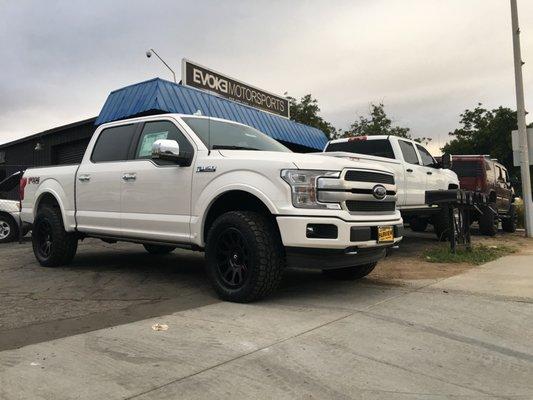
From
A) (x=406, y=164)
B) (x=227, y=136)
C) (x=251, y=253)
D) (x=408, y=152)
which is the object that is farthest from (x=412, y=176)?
(x=251, y=253)

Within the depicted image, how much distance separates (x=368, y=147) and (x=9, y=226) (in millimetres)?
8884

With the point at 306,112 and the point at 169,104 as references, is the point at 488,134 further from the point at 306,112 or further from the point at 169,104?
the point at 169,104

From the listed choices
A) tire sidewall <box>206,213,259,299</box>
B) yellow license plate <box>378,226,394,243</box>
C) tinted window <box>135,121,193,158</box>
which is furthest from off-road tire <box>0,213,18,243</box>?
yellow license plate <box>378,226,394,243</box>

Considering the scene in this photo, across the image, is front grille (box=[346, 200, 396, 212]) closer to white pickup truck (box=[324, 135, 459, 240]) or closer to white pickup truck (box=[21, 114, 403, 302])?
white pickup truck (box=[21, 114, 403, 302])

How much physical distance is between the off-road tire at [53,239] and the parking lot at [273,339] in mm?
705

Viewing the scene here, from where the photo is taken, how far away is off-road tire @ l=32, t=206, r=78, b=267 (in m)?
7.38

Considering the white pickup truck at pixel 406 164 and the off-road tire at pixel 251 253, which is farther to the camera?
the white pickup truck at pixel 406 164

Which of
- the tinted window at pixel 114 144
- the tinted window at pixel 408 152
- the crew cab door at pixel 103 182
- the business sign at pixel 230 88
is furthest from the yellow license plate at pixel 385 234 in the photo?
the business sign at pixel 230 88

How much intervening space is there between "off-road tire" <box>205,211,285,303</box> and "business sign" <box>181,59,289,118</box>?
1088cm

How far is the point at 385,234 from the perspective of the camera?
5383 millimetres

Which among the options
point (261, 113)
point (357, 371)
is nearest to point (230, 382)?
point (357, 371)

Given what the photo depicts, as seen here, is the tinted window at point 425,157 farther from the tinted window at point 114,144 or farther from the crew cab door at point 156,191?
the tinted window at point 114,144

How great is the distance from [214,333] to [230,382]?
3.24 ft

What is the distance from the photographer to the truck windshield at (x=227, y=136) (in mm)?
5879
